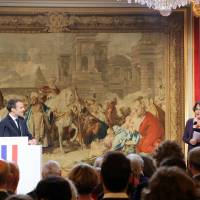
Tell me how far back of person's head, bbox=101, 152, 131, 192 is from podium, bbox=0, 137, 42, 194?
194 inches

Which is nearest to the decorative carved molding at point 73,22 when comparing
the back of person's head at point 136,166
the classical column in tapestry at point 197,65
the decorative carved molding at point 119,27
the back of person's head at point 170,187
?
the decorative carved molding at point 119,27

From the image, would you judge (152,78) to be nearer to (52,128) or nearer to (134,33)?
(134,33)

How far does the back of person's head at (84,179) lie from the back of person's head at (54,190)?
2.77ft

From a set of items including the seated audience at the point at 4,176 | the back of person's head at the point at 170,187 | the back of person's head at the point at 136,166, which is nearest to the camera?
the back of person's head at the point at 170,187

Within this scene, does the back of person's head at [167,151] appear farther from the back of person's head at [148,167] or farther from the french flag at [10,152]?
the french flag at [10,152]

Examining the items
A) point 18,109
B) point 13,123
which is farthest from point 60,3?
point 13,123

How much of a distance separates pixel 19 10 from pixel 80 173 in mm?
9005

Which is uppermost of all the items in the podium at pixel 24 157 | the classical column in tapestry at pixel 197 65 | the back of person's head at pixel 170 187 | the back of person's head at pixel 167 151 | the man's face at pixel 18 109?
the classical column in tapestry at pixel 197 65

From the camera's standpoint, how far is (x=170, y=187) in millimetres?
2885

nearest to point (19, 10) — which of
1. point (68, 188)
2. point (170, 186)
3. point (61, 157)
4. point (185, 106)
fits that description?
point (61, 157)

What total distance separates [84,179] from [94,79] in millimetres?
8654

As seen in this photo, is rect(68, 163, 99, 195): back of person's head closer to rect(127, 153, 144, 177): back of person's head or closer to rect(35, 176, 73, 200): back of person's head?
rect(35, 176, 73, 200): back of person's head

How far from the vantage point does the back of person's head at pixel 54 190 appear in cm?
367

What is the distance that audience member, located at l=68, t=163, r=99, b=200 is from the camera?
15.0 ft
